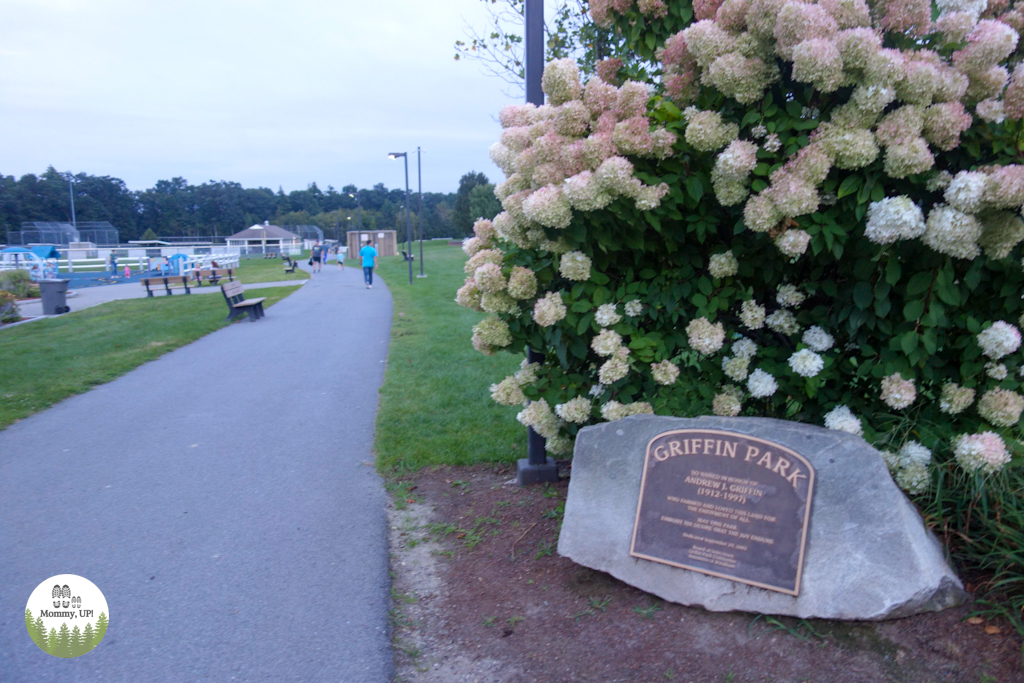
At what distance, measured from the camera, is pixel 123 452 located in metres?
5.79

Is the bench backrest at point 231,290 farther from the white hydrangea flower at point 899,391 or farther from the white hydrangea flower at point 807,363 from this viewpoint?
the white hydrangea flower at point 899,391

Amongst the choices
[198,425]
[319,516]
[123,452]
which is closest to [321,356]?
[198,425]

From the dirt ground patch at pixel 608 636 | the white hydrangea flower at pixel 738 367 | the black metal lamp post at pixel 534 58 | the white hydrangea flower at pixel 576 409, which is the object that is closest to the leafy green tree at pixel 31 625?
the dirt ground patch at pixel 608 636

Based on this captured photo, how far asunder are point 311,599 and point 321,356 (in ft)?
22.7

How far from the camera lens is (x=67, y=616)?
3.43m

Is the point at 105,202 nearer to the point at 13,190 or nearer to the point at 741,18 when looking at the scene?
the point at 13,190

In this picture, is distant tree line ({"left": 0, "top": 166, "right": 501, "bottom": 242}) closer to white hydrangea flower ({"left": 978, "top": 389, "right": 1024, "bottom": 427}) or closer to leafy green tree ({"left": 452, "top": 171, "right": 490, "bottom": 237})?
leafy green tree ({"left": 452, "top": 171, "right": 490, "bottom": 237})

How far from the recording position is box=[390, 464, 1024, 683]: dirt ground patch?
2844mm

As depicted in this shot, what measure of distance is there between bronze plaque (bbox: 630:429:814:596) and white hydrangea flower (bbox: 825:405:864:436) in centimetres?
51

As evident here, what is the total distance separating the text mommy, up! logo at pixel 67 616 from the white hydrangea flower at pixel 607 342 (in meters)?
2.82

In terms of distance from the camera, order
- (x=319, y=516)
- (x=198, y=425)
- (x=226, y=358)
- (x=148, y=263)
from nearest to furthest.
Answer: (x=319, y=516) → (x=198, y=425) → (x=226, y=358) → (x=148, y=263)

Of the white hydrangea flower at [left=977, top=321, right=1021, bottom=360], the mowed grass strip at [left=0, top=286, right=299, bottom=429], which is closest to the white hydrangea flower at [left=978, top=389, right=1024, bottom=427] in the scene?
the white hydrangea flower at [left=977, top=321, right=1021, bottom=360]

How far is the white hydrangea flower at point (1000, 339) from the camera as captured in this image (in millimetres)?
3174

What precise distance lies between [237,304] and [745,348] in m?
12.4
